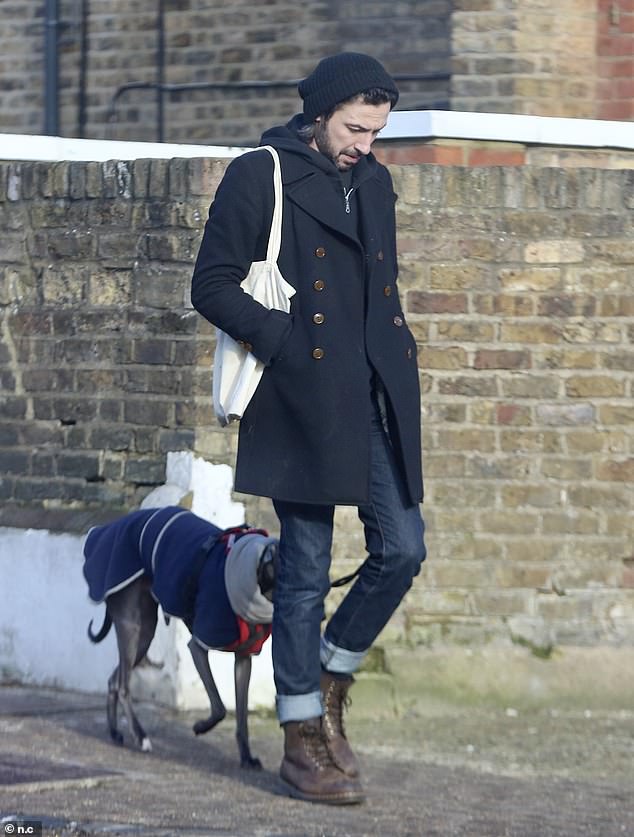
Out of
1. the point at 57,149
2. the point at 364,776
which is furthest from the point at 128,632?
the point at 57,149

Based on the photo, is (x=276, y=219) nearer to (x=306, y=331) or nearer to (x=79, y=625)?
(x=306, y=331)

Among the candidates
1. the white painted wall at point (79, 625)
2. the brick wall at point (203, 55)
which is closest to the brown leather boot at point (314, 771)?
the white painted wall at point (79, 625)

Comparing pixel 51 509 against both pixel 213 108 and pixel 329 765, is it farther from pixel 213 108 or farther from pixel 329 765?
pixel 213 108

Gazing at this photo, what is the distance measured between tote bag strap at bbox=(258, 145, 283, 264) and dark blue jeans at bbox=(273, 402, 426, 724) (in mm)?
550

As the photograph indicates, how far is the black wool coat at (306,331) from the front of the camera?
4992mm

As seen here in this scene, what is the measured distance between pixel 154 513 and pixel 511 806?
1.65 m

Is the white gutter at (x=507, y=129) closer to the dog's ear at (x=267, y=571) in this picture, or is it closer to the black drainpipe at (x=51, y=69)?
the dog's ear at (x=267, y=571)

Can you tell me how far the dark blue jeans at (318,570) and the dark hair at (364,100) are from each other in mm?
827

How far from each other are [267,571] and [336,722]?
1.77 feet

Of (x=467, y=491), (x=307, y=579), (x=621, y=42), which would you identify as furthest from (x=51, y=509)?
(x=621, y=42)

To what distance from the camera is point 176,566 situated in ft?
19.3

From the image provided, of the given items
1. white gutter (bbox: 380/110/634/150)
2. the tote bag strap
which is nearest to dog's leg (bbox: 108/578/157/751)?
the tote bag strap

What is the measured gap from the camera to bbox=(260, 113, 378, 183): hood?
508 centimetres

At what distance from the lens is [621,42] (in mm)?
11148
